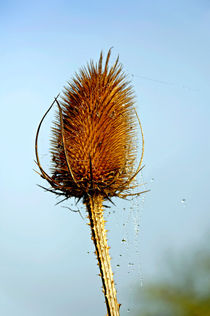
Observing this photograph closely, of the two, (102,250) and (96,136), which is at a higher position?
(96,136)

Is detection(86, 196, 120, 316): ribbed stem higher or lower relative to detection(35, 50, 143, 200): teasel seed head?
lower

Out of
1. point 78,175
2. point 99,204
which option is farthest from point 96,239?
point 78,175

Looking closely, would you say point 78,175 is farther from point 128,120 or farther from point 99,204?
point 128,120

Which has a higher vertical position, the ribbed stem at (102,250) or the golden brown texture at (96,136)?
the golden brown texture at (96,136)

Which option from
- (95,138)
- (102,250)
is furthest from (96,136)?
(102,250)

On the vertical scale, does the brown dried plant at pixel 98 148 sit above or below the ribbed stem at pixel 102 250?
above

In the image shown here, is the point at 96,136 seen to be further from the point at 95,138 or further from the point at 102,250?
the point at 102,250
